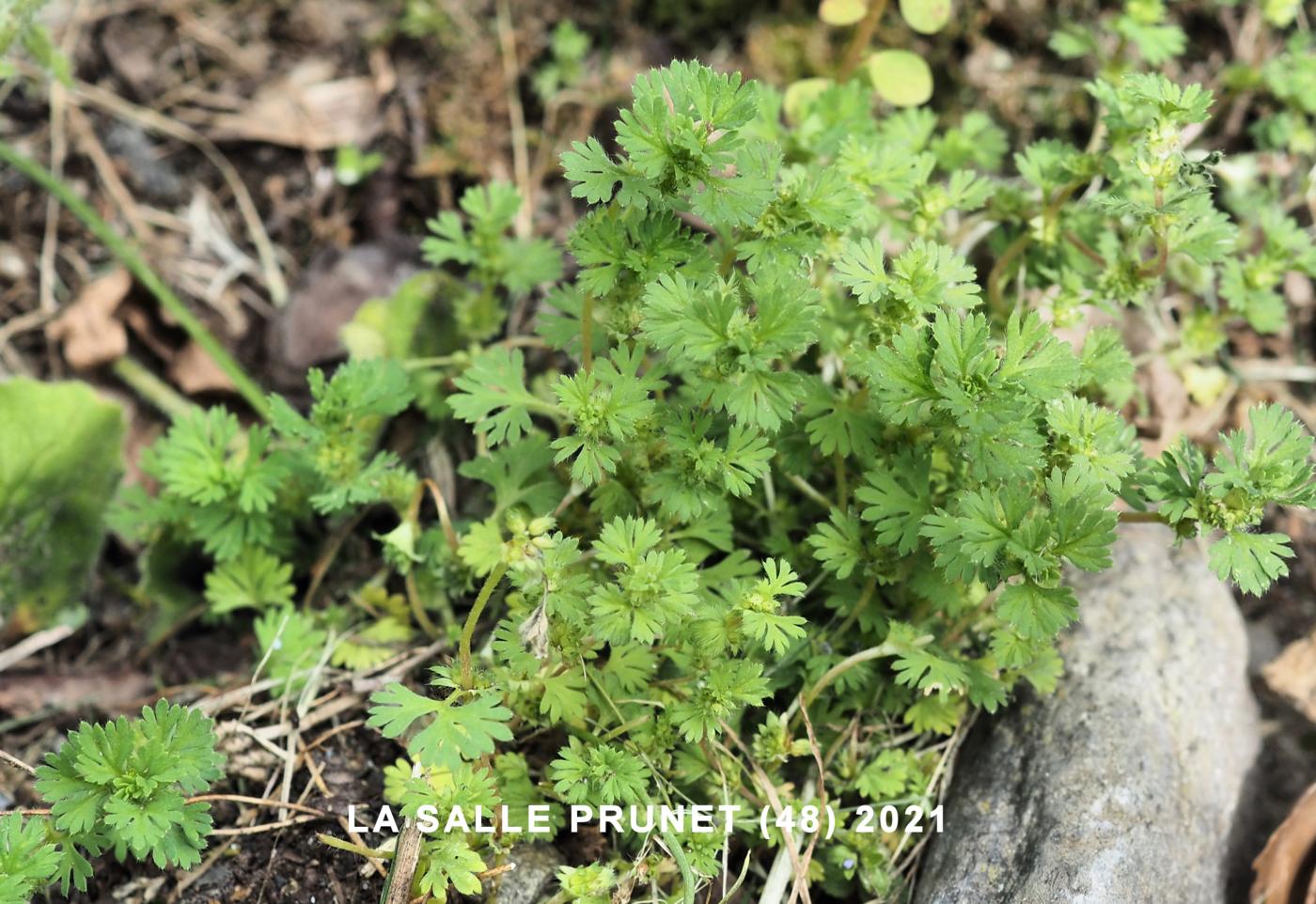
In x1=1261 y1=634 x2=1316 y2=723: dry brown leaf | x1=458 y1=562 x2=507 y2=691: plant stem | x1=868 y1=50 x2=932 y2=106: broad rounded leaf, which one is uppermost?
x1=868 y1=50 x2=932 y2=106: broad rounded leaf

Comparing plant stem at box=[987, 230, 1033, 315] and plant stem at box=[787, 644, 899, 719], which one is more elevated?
plant stem at box=[987, 230, 1033, 315]

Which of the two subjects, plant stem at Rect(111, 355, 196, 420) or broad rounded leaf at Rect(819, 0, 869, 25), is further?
plant stem at Rect(111, 355, 196, 420)

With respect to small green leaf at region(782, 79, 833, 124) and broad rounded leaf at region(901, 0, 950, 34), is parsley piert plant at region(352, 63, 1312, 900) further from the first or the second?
broad rounded leaf at region(901, 0, 950, 34)

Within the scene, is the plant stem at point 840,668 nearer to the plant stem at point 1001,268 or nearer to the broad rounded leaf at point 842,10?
the plant stem at point 1001,268

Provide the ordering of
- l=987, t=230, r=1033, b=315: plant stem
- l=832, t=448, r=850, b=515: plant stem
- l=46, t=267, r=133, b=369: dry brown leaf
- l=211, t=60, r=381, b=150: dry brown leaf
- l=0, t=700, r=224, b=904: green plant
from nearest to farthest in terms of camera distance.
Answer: l=0, t=700, r=224, b=904: green plant < l=832, t=448, r=850, b=515: plant stem < l=987, t=230, r=1033, b=315: plant stem < l=46, t=267, r=133, b=369: dry brown leaf < l=211, t=60, r=381, b=150: dry brown leaf

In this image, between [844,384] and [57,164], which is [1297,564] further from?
[57,164]

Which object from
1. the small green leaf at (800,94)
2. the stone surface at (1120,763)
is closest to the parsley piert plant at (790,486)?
the stone surface at (1120,763)

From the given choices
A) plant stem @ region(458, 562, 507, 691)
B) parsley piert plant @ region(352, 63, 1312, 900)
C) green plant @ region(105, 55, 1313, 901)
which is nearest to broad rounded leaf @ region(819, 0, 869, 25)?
green plant @ region(105, 55, 1313, 901)

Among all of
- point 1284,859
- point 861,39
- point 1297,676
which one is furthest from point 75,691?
point 1297,676
